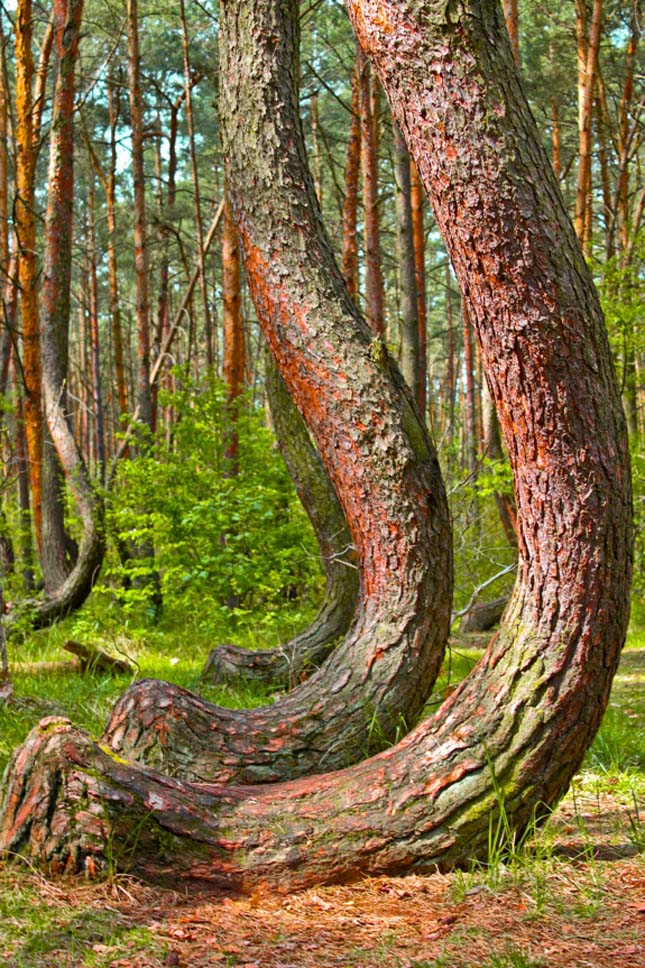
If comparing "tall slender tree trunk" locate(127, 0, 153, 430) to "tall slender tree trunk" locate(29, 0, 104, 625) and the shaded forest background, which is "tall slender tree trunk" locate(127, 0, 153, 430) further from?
"tall slender tree trunk" locate(29, 0, 104, 625)

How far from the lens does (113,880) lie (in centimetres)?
321

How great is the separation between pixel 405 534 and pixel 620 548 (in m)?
1.11

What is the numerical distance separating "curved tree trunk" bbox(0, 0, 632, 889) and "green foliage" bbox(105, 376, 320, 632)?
4.51m

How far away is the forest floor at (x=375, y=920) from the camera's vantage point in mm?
2770

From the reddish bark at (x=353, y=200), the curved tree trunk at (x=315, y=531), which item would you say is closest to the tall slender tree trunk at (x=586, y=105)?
the reddish bark at (x=353, y=200)

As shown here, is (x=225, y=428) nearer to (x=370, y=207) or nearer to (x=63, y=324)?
(x=63, y=324)

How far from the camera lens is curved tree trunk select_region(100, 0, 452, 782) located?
13.6 ft

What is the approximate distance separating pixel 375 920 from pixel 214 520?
5.65 meters

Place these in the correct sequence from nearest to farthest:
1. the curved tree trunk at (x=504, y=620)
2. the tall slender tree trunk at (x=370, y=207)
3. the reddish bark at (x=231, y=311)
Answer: the curved tree trunk at (x=504, y=620)
the reddish bark at (x=231, y=311)
the tall slender tree trunk at (x=370, y=207)

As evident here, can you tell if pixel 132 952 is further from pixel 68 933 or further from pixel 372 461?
pixel 372 461

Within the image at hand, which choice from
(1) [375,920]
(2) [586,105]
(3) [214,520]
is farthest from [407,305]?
(1) [375,920]

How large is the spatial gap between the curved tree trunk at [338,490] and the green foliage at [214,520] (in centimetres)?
368

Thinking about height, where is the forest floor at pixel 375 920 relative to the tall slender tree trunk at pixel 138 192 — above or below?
below

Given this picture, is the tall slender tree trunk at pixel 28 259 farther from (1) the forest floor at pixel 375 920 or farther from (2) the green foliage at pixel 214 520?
(1) the forest floor at pixel 375 920
